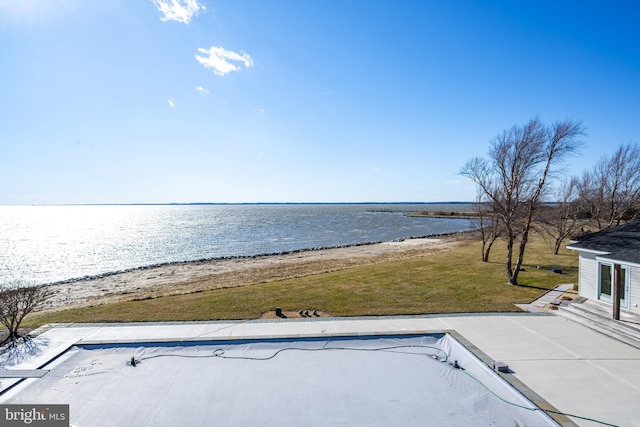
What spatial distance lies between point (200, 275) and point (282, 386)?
2154 centimetres

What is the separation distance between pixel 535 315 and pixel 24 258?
4816cm

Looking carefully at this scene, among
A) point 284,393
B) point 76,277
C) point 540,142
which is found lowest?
point 76,277

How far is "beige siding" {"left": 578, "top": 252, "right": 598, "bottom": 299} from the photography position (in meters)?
11.7

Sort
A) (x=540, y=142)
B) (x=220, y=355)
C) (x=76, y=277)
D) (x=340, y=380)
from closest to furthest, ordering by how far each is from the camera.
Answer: (x=340, y=380) → (x=220, y=355) → (x=540, y=142) → (x=76, y=277)

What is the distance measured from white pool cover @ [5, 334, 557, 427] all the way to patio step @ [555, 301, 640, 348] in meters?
4.65

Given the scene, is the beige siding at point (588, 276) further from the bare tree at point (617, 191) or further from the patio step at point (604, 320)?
the bare tree at point (617, 191)

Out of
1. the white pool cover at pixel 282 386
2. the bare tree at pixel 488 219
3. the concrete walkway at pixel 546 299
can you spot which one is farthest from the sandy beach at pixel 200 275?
the concrete walkway at pixel 546 299

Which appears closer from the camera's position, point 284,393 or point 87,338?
point 284,393

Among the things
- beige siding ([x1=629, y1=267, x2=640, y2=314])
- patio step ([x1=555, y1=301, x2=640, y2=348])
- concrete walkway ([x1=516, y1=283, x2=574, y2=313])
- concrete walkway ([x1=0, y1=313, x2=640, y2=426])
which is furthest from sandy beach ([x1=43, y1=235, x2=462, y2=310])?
beige siding ([x1=629, y1=267, x2=640, y2=314])

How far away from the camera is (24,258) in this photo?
3847cm

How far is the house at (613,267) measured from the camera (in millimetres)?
10227

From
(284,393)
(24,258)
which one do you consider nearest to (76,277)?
(24,258)

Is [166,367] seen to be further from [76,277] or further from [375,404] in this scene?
[76,277]

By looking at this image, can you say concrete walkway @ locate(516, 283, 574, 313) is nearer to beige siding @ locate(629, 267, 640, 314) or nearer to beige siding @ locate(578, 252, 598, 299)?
beige siding @ locate(578, 252, 598, 299)
